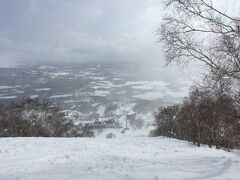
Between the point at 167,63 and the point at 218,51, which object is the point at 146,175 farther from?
the point at 218,51

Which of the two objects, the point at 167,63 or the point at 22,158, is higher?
the point at 167,63

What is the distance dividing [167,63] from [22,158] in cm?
1082

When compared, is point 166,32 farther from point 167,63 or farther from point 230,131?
point 230,131

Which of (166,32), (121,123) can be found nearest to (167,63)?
(166,32)

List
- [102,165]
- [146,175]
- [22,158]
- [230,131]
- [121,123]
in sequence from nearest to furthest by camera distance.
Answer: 1. [146,175]
2. [102,165]
3. [230,131]
4. [22,158]
5. [121,123]

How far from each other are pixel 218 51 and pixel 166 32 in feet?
5.93

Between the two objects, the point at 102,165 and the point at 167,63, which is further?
the point at 102,165

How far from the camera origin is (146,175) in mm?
13766

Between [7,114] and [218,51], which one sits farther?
[7,114]

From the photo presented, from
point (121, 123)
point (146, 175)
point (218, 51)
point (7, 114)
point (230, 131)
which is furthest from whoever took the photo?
point (121, 123)

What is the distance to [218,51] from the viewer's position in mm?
11883

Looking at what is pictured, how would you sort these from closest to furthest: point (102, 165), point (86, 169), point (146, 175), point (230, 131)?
point (146, 175)
point (86, 169)
point (102, 165)
point (230, 131)

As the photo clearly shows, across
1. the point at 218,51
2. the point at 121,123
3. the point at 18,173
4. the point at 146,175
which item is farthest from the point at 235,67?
the point at 121,123

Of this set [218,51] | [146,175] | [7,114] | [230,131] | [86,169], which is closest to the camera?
[218,51]
